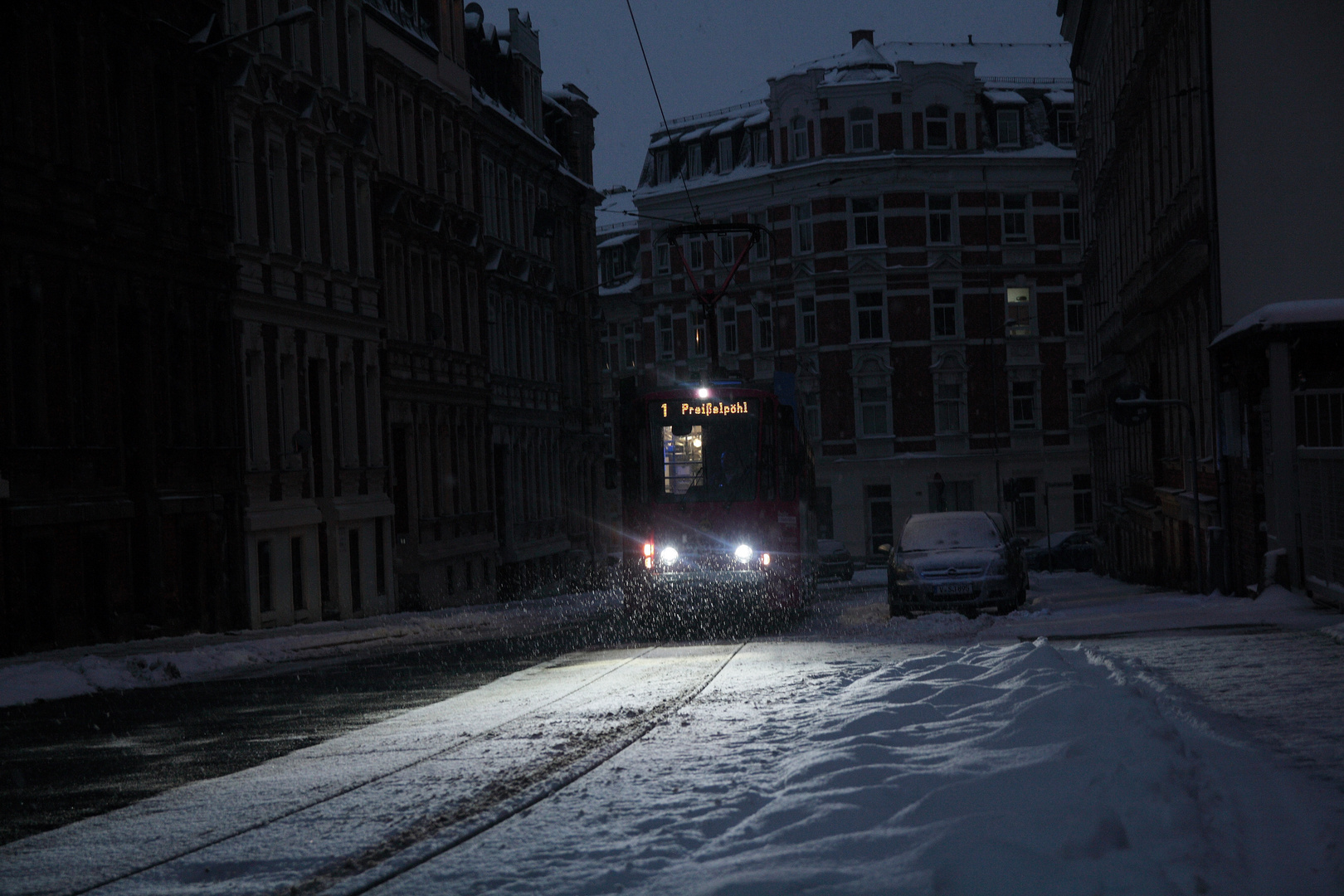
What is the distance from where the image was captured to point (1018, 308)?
72.0 m

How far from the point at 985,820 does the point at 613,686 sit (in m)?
7.95

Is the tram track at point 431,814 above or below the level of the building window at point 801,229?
below

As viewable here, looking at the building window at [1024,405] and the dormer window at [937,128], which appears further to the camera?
the building window at [1024,405]

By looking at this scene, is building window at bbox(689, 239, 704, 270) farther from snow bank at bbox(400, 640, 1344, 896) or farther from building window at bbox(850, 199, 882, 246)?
snow bank at bbox(400, 640, 1344, 896)

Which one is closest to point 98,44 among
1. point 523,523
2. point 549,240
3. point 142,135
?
point 142,135

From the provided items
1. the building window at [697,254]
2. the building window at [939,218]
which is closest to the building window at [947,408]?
the building window at [939,218]

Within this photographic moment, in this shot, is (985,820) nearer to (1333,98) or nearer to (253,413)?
(1333,98)

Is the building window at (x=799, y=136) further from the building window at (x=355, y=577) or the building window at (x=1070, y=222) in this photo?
the building window at (x=355, y=577)

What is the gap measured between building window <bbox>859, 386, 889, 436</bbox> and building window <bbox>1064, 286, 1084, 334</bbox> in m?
8.89

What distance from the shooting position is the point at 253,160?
32812 mm

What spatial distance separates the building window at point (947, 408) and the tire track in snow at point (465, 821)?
60.5 meters

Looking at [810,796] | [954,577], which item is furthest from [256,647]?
[810,796]

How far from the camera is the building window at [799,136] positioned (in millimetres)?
70812

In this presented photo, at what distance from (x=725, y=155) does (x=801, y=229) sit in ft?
19.3
